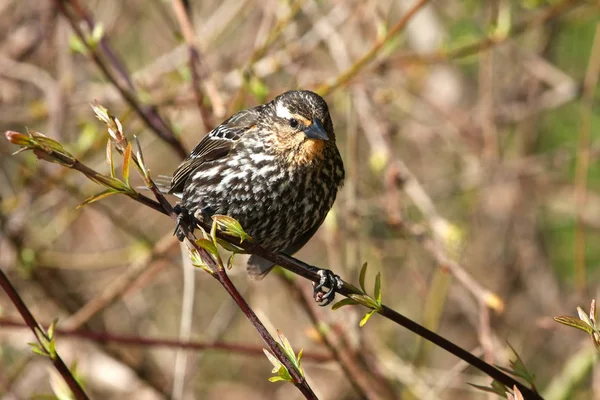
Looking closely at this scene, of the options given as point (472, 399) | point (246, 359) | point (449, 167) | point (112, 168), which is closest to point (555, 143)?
point (449, 167)

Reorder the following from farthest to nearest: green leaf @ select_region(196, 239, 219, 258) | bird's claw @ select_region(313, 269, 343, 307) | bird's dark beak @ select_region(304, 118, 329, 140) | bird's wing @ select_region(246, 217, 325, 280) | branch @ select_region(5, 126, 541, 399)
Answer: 1. bird's wing @ select_region(246, 217, 325, 280)
2. bird's dark beak @ select_region(304, 118, 329, 140)
3. bird's claw @ select_region(313, 269, 343, 307)
4. green leaf @ select_region(196, 239, 219, 258)
5. branch @ select_region(5, 126, 541, 399)

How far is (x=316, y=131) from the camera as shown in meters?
3.32

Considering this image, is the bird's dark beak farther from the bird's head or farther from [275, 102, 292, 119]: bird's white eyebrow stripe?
[275, 102, 292, 119]: bird's white eyebrow stripe

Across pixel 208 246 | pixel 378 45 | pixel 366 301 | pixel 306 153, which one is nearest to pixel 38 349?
pixel 208 246

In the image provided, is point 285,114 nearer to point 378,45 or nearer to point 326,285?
point 378,45

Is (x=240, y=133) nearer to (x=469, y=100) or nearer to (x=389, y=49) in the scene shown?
(x=389, y=49)

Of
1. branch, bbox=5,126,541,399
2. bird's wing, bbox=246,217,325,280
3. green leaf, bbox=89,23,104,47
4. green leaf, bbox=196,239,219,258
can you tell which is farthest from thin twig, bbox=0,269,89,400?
green leaf, bbox=89,23,104,47

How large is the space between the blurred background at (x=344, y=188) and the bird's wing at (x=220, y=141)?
0.15 meters

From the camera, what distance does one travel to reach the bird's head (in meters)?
3.38

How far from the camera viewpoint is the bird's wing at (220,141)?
3584 mm

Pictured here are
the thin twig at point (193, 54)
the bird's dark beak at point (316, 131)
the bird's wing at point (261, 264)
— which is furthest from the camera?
the thin twig at point (193, 54)

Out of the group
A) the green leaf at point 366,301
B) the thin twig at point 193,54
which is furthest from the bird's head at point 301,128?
the green leaf at point 366,301

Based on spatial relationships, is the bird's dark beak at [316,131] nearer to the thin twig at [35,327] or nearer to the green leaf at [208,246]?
the green leaf at [208,246]

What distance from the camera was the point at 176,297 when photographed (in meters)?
6.55
